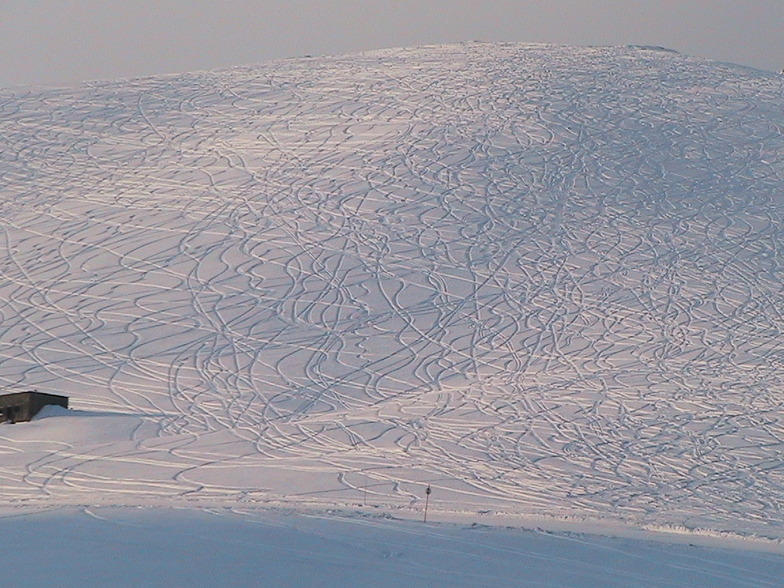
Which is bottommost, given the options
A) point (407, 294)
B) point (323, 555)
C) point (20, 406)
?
point (323, 555)

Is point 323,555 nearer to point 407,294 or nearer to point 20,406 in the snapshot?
point 20,406

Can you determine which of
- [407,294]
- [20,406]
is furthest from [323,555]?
[407,294]

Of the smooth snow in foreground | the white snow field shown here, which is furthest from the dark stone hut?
the smooth snow in foreground

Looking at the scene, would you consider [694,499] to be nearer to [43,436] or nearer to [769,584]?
[769,584]

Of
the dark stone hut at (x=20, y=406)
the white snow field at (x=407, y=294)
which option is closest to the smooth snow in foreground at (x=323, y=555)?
the white snow field at (x=407, y=294)

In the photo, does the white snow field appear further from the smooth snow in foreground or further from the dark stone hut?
the smooth snow in foreground
